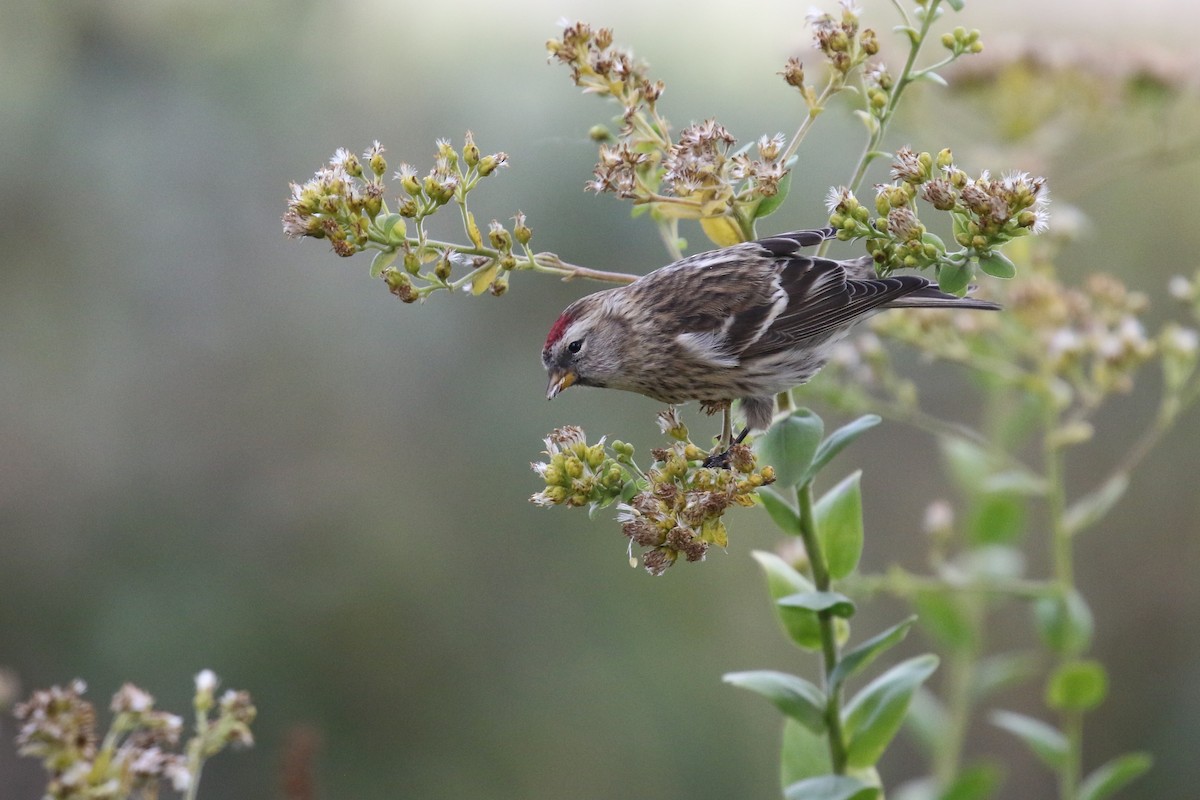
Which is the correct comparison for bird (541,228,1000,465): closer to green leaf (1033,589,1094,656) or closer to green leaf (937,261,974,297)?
green leaf (937,261,974,297)

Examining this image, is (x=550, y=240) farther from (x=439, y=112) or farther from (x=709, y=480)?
(x=709, y=480)

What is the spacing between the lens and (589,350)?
5.62 feet

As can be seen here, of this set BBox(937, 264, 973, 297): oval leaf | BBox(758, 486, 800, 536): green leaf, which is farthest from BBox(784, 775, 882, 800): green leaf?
BBox(937, 264, 973, 297): oval leaf

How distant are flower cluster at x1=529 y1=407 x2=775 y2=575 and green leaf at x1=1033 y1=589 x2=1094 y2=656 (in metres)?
0.90

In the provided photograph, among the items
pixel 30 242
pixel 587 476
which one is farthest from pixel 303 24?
pixel 587 476

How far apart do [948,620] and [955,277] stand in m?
1.08

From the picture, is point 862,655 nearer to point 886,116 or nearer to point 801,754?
point 801,754

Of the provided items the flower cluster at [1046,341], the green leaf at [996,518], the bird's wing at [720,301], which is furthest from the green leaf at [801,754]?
the green leaf at [996,518]

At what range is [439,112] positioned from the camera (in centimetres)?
364

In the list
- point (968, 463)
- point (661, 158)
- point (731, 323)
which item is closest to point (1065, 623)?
point (968, 463)

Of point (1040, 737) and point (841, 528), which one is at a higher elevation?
point (841, 528)

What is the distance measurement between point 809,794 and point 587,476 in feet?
1.44

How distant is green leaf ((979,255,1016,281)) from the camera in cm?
114

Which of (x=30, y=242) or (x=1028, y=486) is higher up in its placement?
(x=30, y=242)
